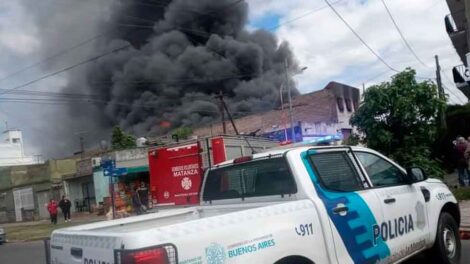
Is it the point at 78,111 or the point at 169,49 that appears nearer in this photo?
the point at 169,49

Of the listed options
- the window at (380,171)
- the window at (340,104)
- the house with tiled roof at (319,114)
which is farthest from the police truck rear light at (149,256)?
the window at (340,104)

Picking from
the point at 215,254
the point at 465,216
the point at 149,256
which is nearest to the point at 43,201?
the point at 465,216

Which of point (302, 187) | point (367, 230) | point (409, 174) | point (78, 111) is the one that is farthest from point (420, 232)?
point (78, 111)

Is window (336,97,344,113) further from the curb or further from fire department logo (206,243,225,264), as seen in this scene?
fire department logo (206,243,225,264)

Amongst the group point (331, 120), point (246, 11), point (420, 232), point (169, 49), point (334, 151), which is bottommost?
point (420, 232)

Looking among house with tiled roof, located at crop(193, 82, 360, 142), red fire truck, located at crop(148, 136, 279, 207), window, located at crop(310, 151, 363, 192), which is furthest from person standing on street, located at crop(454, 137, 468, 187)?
house with tiled roof, located at crop(193, 82, 360, 142)

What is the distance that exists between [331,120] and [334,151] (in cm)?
4140

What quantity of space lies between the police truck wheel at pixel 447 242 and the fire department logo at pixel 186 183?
28.6ft

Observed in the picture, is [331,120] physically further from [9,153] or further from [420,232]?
[9,153]

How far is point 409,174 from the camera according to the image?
213 inches

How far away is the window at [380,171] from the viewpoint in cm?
511

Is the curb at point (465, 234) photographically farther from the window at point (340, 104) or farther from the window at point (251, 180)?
the window at point (340, 104)

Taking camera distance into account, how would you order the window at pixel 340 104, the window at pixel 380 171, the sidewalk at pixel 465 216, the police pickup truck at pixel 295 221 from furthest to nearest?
the window at pixel 340 104, the sidewalk at pixel 465 216, the window at pixel 380 171, the police pickup truck at pixel 295 221

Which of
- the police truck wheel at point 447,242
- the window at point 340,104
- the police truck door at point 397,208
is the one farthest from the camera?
the window at point 340,104
